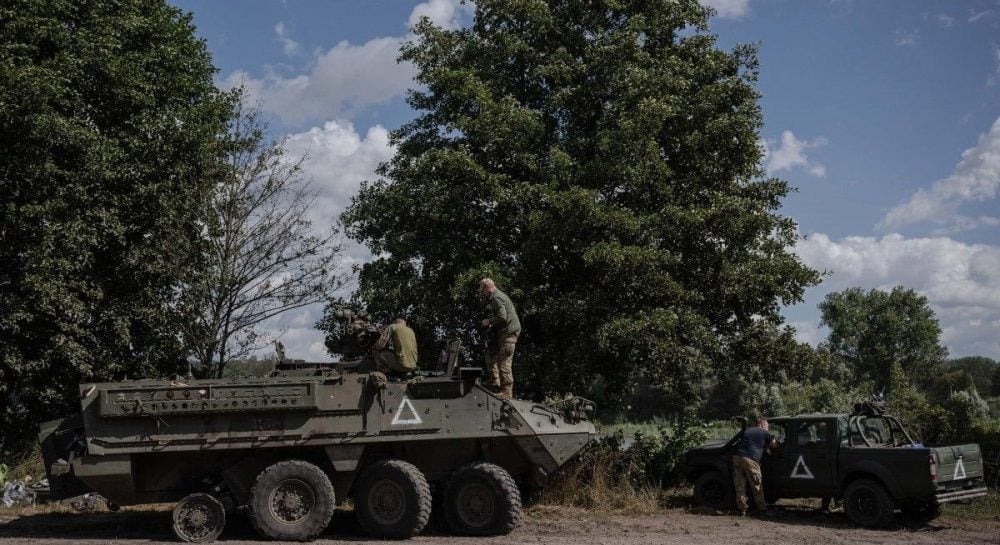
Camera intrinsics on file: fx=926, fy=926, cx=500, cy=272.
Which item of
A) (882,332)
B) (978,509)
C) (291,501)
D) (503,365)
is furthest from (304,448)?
(882,332)

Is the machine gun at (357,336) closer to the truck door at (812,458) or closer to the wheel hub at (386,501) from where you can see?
the wheel hub at (386,501)

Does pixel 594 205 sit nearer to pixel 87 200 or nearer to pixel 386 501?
pixel 386 501

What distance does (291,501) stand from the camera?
11.9 m

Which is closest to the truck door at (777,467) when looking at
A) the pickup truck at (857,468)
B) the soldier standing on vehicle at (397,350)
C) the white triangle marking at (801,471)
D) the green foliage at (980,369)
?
the pickup truck at (857,468)

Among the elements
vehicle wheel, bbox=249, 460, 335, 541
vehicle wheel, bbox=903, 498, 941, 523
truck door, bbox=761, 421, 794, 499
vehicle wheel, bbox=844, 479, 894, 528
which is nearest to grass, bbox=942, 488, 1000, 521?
vehicle wheel, bbox=903, 498, 941, 523

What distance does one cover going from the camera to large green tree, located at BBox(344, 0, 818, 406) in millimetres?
16578

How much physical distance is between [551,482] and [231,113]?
1033 cm

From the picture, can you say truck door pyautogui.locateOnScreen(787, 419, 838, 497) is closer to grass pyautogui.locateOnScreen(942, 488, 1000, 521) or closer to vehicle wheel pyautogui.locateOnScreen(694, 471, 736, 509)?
vehicle wheel pyautogui.locateOnScreen(694, 471, 736, 509)

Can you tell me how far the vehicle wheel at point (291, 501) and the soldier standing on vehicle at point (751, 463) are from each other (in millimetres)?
6158

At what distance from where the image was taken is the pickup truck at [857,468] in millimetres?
12750

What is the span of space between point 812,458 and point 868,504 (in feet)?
3.30

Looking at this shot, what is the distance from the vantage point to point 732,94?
1853cm

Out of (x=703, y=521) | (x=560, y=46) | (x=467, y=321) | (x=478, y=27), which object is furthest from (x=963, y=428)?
(x=478, y=27)

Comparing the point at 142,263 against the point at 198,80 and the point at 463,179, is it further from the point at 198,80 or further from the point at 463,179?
the point at 463,179
